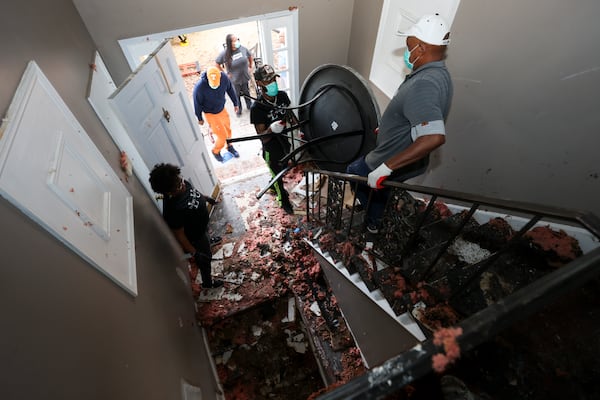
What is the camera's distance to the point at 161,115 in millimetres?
2787

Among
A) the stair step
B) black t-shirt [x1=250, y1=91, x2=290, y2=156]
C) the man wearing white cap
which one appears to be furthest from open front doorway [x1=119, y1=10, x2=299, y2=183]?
the stair step

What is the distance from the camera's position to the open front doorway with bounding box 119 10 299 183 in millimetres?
2881

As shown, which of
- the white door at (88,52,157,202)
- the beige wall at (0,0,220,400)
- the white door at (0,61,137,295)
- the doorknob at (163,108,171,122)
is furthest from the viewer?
the doorknob at (163,108,171,122)

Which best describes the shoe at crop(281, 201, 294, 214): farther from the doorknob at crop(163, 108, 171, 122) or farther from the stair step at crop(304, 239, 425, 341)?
the doorknob at crop(163, 108, 171, 122)

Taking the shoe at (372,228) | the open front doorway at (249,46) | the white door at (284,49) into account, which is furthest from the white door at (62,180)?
the white door at (284,49)

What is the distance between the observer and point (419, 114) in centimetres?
152

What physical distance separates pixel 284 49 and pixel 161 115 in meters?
1.93

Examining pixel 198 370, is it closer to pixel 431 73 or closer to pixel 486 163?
pixel 431 73

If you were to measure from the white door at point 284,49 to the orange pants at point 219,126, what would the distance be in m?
1.07

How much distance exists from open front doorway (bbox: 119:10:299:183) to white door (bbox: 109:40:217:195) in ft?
1.07

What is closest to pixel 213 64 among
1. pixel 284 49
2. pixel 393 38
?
pixel 284 49

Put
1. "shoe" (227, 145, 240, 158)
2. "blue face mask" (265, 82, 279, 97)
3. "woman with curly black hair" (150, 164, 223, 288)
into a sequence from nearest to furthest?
"woman with curly black hair" (150, 164, 223, 288), "blue face mask" (265, 82, 279, 97), "shoe" (227, 145, 240, 158)

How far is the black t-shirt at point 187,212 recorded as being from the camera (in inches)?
93.0

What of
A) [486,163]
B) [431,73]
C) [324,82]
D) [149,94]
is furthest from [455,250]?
[149,94]
